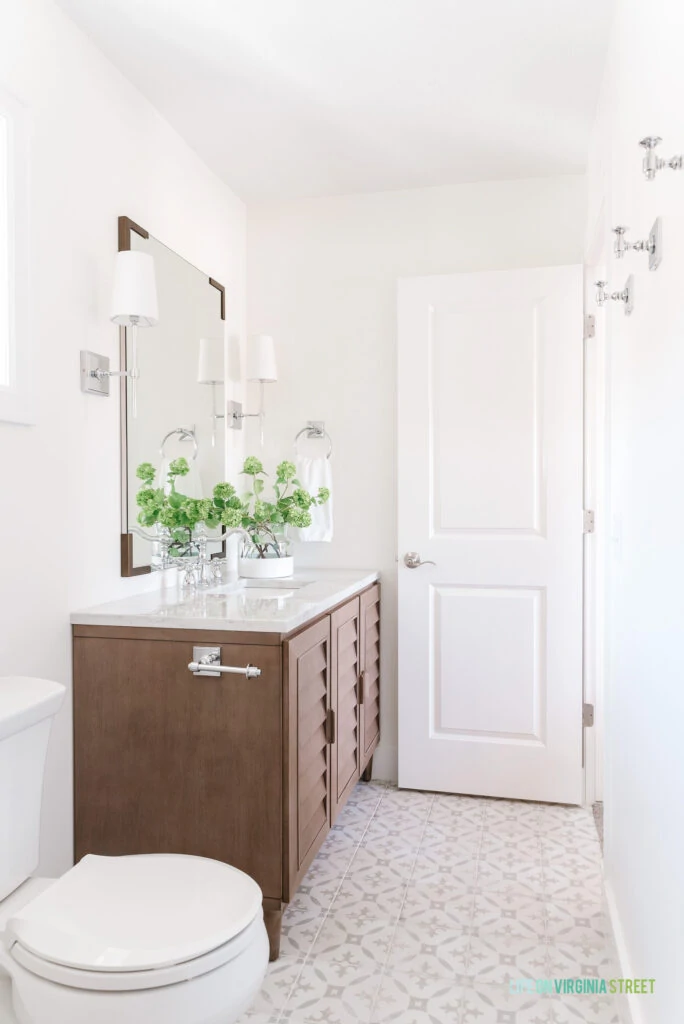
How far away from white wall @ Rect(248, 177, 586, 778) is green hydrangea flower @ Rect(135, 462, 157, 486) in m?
0.90

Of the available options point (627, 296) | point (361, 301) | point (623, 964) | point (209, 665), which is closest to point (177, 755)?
point (209, 665)

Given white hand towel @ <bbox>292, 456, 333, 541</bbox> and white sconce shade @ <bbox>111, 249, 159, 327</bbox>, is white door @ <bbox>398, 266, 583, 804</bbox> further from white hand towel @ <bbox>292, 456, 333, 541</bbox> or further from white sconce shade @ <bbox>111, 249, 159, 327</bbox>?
white sconce shade @ <bbox>111, 249, 159, 327</bbox>

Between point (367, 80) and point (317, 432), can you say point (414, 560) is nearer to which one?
point (317, 432)

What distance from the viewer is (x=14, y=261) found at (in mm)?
1728

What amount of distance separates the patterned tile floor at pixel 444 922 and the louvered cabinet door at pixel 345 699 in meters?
0.23

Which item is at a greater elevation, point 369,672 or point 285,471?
point 285,471

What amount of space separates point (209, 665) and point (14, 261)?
1071 mm

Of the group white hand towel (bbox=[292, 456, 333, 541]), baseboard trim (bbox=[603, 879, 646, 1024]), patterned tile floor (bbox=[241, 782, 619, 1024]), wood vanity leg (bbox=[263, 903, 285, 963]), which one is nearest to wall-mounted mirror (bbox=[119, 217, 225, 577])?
white hand towel (bbox=[292, 456, 333, 541])

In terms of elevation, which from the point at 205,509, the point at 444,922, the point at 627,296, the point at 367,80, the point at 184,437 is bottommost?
the point at 444,922

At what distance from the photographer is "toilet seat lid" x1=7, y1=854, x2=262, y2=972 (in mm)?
1130

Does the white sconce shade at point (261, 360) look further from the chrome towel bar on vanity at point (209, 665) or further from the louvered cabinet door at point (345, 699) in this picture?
the chrome towel bar on vanity at point (209, 665)

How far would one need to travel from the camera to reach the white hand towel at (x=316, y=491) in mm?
3043

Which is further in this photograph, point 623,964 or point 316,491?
point 316,491

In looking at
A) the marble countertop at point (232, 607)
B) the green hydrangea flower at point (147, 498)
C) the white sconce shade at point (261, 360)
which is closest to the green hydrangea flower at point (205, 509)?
the green hydrangea flower at point (147, 498)
